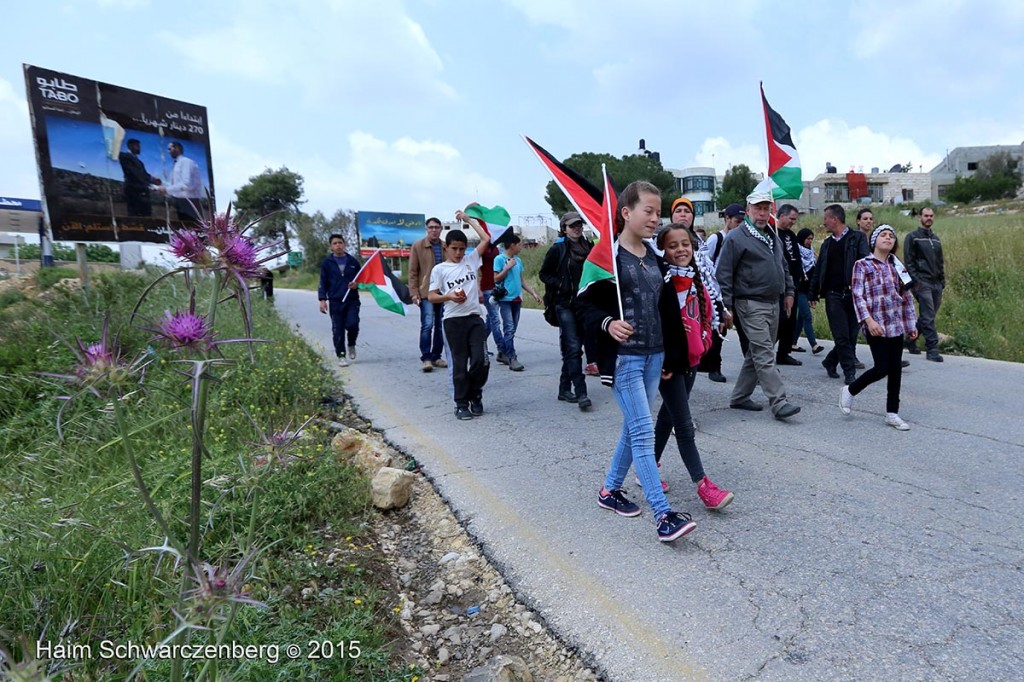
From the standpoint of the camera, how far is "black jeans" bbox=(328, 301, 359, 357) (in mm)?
9570

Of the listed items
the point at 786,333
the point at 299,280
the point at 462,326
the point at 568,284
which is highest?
the point at 568,284

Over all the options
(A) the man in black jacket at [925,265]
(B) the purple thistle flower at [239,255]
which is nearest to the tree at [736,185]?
(A) the man in black jacket at [925,265]

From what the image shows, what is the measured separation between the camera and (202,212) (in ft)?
4.91

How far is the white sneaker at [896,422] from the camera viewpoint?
5344 mm

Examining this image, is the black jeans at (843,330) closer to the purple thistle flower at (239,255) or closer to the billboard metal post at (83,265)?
the purple thistle flower at (239,255)

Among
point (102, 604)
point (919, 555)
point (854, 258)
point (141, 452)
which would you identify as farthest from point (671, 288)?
point (854, 258)

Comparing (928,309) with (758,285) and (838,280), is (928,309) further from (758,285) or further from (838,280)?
(758,285)

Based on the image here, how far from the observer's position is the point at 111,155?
8805 mm

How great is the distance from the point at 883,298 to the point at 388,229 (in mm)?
49395

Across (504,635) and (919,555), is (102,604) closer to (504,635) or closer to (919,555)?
(504,635)

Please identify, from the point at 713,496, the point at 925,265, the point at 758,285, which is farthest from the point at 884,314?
the point at 925,265

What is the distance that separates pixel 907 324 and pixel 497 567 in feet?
13.8

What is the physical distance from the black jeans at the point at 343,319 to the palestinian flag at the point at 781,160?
19.6ft

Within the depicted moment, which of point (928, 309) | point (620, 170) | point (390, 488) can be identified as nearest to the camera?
point (390, 488)
